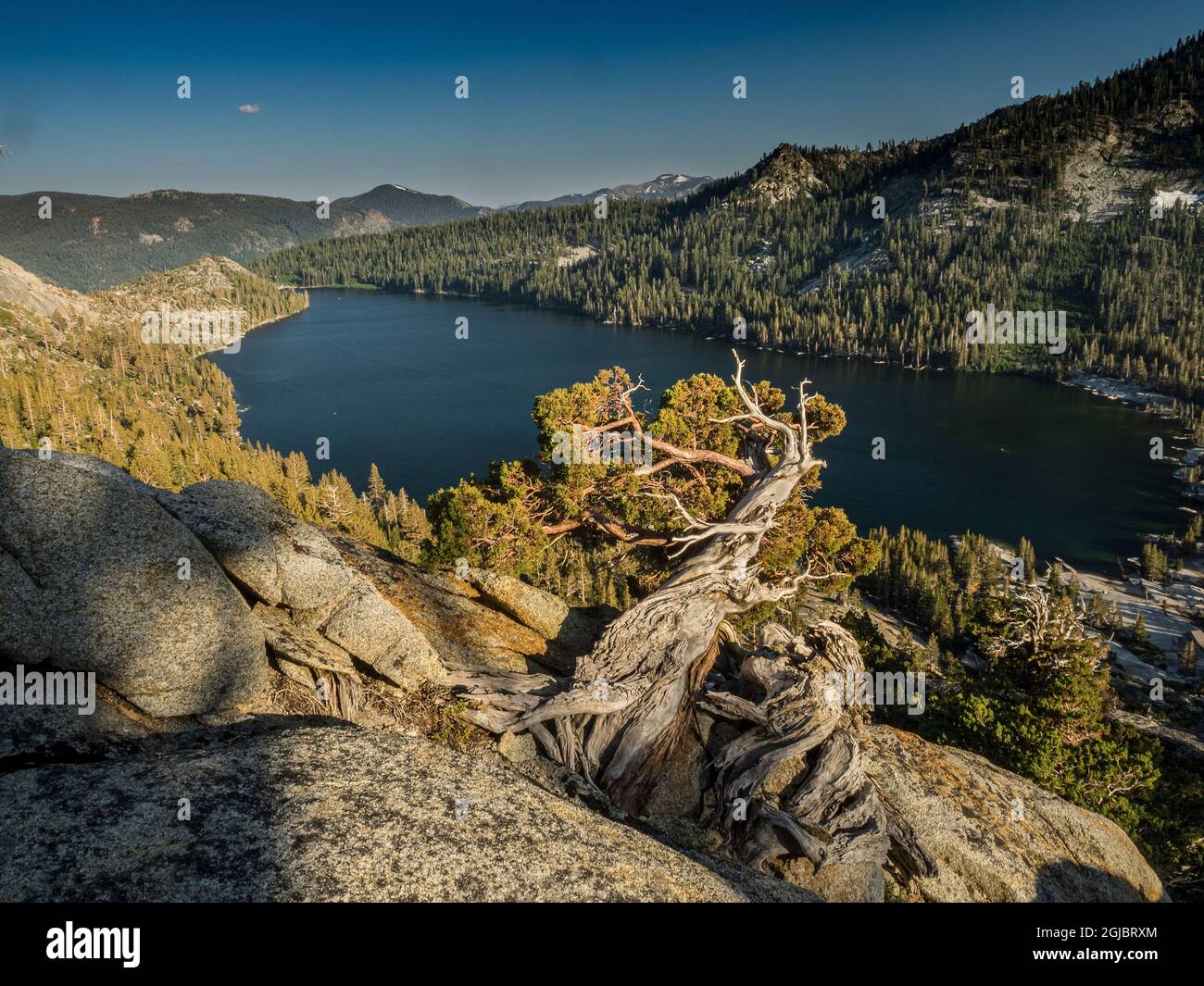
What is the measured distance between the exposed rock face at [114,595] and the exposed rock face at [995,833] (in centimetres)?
1439

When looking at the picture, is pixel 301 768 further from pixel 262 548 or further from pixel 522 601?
pixel 522 601

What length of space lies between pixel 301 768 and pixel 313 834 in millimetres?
1581

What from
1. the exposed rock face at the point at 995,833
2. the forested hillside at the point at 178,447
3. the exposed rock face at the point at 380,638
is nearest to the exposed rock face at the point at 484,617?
the exposed rock face at the point at 380,638

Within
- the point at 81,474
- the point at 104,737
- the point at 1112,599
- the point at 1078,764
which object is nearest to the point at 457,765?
the point at 104,737

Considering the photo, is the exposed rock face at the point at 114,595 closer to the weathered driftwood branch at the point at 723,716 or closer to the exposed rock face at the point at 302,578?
the exposed rock face at the point at 302,578

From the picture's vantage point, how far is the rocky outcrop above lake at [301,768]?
8836mm

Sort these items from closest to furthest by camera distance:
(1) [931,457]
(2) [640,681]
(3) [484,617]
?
(2) [640,681] < (3) [484,617] < (1) [931,457]

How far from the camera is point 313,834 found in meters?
9.20

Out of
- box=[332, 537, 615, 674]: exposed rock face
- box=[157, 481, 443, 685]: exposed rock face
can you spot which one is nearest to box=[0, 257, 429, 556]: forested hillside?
box=[332, 537, 615, 674]: exposed rock face

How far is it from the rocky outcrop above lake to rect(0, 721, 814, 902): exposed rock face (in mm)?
33

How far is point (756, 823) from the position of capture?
47.4ft

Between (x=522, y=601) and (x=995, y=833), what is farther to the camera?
(x=522, y=601)

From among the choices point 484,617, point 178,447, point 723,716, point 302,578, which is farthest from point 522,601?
point 178,447

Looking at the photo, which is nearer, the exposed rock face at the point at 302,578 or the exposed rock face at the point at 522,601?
the exposed rock face at the point at 302,578
